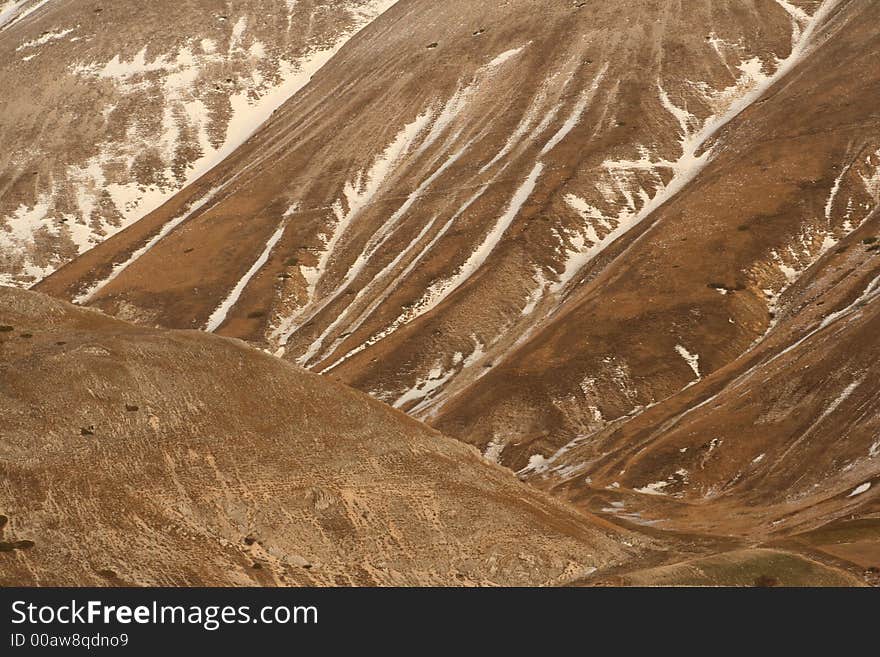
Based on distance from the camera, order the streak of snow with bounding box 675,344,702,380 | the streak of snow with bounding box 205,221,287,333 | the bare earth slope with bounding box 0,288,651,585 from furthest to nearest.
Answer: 1. the streak of snow with bounding box 205,221,287,333
2. the streak of snow with bounding box 675,344,702,380
3. the bare earth slope with bounding box 0,288,651,585

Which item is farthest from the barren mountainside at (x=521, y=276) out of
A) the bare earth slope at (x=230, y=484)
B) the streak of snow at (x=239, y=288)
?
the streak of snow at (x=239, y=288)

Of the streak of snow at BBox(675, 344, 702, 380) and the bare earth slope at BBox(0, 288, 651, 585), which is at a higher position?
the streak of snow at BBox(675, 344, 702, 380)

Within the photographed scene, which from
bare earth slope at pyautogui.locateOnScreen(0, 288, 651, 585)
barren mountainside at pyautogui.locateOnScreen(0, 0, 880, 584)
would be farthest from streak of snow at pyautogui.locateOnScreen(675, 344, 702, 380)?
bare earth slope at pyautogui.locateOnScreen(0, 288, 651, 585)

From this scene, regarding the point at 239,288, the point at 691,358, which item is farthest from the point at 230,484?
the point at 239,288

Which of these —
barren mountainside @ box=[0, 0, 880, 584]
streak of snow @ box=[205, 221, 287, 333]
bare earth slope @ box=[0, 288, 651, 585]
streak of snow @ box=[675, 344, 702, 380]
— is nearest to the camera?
bare earth slope @ box=[0, 288, 651, 585]

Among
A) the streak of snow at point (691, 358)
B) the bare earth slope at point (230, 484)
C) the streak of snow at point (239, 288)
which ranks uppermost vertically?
the streak of snow at point (239, 288)

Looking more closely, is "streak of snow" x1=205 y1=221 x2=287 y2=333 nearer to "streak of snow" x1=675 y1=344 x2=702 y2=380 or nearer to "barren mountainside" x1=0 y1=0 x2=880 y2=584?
"barren mountainside" x1=0 y1=0 x2=880 y2=584

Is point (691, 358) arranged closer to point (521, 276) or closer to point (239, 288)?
point (521, 276)

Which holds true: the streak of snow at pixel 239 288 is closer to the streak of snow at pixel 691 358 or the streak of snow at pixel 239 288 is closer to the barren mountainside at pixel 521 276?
the barren mountainside at pixel 521 276

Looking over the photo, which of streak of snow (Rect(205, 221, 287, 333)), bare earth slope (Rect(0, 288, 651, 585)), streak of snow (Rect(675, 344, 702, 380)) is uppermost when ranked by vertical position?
streak of snow (Rect(205, 221, 287, 333))

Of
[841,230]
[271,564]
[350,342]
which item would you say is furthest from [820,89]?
[271,564]
